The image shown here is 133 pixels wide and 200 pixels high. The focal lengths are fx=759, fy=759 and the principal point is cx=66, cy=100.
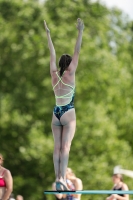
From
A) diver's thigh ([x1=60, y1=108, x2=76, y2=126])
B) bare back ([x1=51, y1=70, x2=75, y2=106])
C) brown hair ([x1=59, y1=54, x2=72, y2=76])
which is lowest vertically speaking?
diver's thigh ([x1=60, y1=108, x2=76, y2=126])

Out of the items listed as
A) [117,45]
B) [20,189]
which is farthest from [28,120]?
[117,45]

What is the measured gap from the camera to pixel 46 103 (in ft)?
110

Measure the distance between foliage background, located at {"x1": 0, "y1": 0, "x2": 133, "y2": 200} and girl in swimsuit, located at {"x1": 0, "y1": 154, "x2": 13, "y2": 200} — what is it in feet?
64.4

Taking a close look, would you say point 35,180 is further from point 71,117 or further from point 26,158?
point 71,117

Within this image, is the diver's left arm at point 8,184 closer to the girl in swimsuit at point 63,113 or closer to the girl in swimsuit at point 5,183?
the girl in swimsuit at point 5,183

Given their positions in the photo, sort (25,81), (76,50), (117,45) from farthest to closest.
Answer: (117,45)
(25,81)
(76,50)

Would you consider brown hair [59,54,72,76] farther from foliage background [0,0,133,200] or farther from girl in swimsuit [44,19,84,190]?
foliage background [0,0,133,200]

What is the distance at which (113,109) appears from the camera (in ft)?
118

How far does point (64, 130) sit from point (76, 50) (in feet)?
3.72

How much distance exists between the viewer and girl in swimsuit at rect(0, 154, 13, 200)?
12.4m

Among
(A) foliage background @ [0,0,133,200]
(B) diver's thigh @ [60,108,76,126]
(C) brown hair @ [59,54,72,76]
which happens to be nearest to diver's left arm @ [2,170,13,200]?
(B) diver's thigh @ [60,108,76,126]

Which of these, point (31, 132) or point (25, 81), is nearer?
point (31, 132)

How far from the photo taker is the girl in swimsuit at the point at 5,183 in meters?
12.4

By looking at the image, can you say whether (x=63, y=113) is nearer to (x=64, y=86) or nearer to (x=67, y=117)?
(x=67, y=117)
